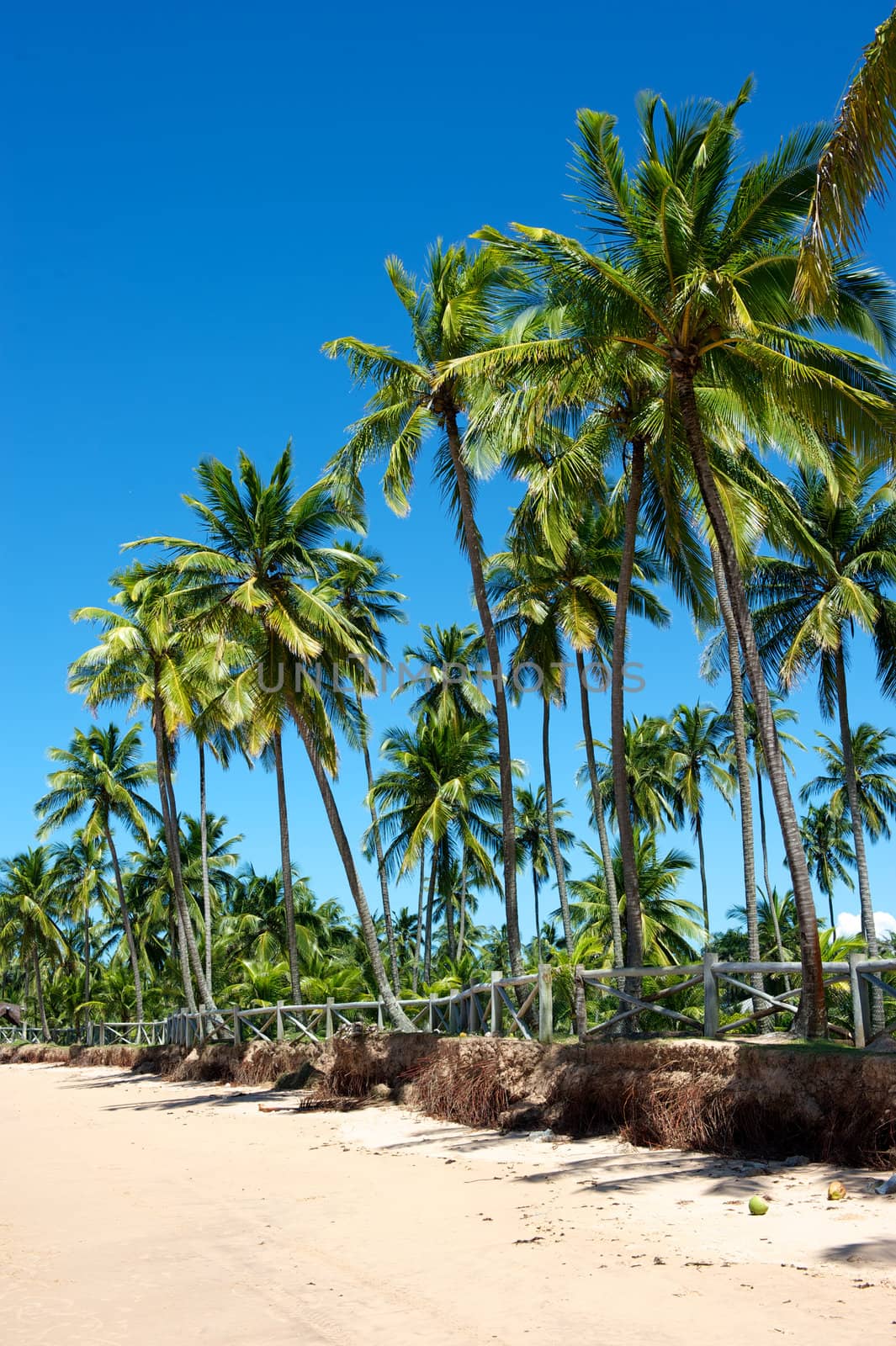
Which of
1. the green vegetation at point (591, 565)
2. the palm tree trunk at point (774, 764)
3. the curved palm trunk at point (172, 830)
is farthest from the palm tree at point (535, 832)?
the palm tree trunk at point (774, 764)

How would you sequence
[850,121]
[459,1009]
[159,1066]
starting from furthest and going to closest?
[159,1066], [459,1009], [850,121]

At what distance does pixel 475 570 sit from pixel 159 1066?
17450 millimetres

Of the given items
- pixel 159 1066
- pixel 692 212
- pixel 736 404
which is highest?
pixel 692 212

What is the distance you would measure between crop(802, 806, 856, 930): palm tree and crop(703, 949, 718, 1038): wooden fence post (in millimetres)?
39915

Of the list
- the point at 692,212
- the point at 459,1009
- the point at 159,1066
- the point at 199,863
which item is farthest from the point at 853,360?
the point at 199,863

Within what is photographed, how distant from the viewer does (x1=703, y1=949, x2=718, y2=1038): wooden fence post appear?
1070cm

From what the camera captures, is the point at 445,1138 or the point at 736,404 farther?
the point at 736,404

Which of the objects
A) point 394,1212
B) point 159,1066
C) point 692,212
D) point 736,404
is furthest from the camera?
point 159,1066

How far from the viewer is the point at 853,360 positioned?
10.6 meters

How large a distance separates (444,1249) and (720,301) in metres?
9.04

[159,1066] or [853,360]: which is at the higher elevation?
[853,360]

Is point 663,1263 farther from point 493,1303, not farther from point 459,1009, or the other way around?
point 459,1009

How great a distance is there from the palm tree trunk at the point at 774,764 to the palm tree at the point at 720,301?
2cm

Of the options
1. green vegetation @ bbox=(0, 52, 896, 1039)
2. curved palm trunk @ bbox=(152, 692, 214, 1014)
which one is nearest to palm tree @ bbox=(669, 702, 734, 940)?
green vegetation @ bbox=(0, 52, 896, 1039)
